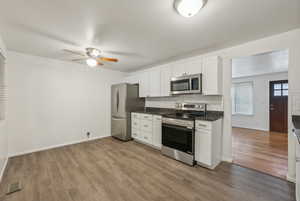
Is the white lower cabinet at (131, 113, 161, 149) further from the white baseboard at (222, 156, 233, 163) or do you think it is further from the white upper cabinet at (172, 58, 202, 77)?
the white baseboard at (222, 156, 233, 163)

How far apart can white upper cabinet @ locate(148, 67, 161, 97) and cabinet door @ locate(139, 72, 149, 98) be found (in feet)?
0.43

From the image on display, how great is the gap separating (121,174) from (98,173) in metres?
0.43

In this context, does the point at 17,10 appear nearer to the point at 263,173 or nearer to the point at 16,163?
the point at 16,163

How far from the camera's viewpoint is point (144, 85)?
414 centimetres

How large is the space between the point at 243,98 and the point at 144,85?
5148 mm

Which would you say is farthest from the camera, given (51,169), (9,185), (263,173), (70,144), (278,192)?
(70,144)

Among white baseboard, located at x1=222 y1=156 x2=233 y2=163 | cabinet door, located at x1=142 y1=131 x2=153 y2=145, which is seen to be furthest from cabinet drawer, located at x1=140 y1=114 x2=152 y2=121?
white baseboard, located at x1=222 y1=156 x2=233 y2=163

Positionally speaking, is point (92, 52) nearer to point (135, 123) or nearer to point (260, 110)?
point (135, 123)

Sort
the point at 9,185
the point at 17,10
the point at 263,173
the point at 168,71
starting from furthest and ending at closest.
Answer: the point at 168,71, the point at 263,173, the point at 9,185, the point at 17,10

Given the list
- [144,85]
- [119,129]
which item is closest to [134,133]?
[119,129]

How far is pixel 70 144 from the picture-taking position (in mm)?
3754

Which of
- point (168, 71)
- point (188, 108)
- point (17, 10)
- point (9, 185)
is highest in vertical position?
point (17, 10)

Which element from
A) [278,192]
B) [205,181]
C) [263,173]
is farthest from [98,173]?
[263,173]

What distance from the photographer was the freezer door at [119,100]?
407 cm
